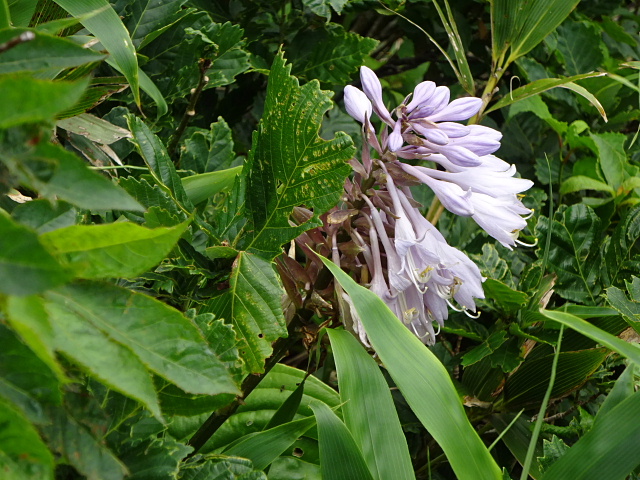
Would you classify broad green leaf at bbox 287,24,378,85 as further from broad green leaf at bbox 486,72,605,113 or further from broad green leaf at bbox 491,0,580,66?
broad green leaf at bbox 486,72,605,113

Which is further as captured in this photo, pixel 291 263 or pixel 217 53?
pixel 217 53

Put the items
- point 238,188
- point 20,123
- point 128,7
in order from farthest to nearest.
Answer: point 128,7 < point 238,188 < point 20,123

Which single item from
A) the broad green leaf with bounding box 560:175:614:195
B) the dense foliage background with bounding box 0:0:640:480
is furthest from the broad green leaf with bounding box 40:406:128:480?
the broad green leaf with bounding box 560:175:614:195

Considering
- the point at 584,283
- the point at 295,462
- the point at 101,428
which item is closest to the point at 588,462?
the point at 295,462

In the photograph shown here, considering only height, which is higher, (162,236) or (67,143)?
(162,236)

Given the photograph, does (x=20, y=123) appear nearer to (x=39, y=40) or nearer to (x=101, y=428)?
(x=39, y=40)

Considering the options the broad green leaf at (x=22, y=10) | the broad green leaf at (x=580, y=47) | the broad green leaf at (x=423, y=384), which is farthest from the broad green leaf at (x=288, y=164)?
the broad green leaf at (x=580, y=47)

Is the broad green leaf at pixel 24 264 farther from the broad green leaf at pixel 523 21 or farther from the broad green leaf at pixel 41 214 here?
the broad green leaf at pixel 523 21

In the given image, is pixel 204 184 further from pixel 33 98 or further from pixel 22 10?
pixel 33 98
